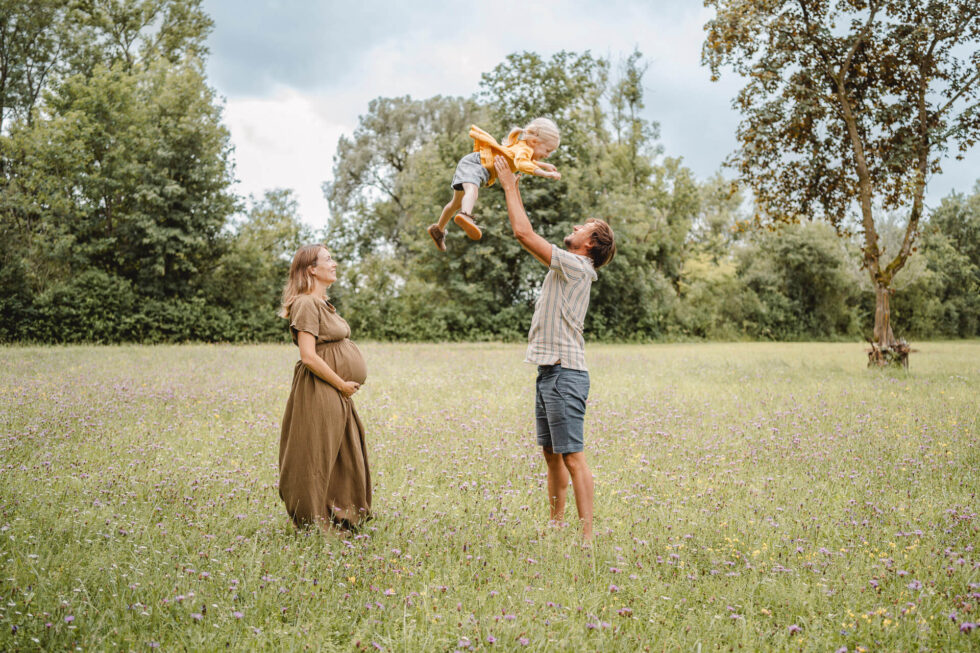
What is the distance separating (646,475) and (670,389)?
22.6ft

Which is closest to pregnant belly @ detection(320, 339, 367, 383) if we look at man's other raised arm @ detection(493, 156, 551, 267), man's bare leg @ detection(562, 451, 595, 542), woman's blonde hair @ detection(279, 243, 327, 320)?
woman's blonde hair @ detection(279, 243, 327, 320)

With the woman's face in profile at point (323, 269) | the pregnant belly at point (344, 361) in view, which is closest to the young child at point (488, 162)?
the woman's face in profile at point (323, 269)

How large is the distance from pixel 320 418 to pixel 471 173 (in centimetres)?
217

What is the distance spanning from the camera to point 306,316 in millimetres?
5121

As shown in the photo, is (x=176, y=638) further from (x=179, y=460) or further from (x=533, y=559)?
(x=179, y=460)

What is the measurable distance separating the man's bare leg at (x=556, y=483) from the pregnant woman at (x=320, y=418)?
1.48m

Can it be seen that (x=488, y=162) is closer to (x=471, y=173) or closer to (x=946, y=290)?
(x=471, y=173)

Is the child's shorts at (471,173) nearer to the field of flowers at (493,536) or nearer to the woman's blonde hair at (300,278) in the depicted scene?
the woman's blonde hair at (300,278)

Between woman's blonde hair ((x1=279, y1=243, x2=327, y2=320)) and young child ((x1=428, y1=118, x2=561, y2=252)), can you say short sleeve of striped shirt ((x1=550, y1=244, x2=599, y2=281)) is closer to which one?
young child ((x1=428, y1=118, x2=561, y2=252))

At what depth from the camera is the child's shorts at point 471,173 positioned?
16.0 ft

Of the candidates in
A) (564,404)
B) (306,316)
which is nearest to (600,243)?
(564,404)

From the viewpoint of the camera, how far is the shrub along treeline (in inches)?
1087

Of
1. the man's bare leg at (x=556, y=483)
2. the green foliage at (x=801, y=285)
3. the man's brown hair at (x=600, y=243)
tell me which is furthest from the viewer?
the green foliage at (x=801, y=285)

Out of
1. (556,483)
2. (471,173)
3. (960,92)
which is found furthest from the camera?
(960,92)
